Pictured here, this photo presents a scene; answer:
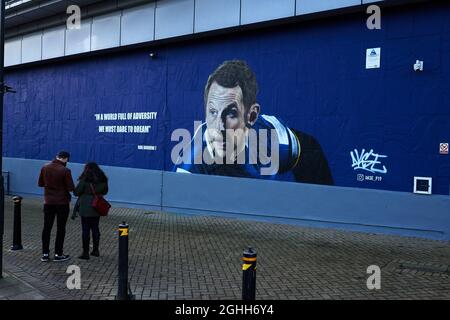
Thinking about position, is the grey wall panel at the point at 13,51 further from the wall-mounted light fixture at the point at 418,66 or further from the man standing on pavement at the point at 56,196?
the wall-mounted light fixture at the point at 418,66

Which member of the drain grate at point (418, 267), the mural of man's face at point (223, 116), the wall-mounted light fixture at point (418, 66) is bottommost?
the drain grate at point (418, 267)

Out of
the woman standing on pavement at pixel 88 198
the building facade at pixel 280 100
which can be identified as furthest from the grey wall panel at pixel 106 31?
the woman standing on pavement at pixel 88 198

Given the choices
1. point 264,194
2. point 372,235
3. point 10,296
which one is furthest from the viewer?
point 264,194

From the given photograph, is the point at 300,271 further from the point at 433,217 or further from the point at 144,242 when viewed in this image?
the point at 433,217

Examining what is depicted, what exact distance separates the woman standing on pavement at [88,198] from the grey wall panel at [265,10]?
19.6 feet

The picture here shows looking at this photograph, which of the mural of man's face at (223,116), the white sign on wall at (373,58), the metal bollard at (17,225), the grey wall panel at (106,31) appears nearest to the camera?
the metal bollard at (17,225)

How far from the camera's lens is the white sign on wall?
1028cm

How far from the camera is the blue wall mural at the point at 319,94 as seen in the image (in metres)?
9.79

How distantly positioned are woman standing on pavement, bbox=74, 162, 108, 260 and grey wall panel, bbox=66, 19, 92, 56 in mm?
8730

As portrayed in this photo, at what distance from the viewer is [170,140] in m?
13.8

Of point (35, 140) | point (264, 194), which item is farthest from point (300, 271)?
point (35, 140)

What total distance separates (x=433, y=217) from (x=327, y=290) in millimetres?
4555

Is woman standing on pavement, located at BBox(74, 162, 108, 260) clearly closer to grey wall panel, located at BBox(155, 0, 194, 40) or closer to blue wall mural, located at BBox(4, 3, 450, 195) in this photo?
blue wall mural, located at BBox(4, 3, 450, 195)

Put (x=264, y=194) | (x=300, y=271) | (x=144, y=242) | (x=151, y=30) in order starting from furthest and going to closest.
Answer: (x=151, y=30), (x=264, y=194), (x=144, y=242), (x=300, y=271)
